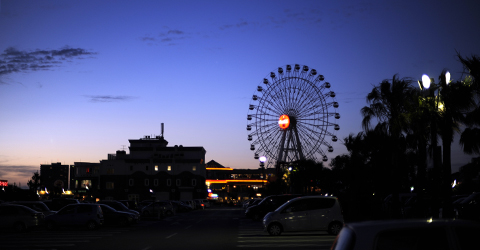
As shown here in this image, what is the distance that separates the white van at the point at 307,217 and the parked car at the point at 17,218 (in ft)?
41.9

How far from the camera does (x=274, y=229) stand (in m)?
21.3

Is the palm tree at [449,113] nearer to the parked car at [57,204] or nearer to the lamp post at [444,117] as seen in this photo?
the lamp post at [444,117]

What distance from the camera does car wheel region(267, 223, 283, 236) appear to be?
21281mm

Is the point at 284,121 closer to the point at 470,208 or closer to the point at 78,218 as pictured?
the point at 78,218

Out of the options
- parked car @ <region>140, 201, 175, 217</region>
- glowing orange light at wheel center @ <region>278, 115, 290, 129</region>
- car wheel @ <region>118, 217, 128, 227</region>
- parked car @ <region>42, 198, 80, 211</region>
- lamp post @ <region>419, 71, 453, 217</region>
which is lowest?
parked car @ <region>140, 201, 175, 217</region>

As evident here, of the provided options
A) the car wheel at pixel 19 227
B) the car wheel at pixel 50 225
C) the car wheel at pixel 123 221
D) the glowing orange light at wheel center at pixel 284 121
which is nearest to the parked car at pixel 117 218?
the car wheel at pixel 123 221

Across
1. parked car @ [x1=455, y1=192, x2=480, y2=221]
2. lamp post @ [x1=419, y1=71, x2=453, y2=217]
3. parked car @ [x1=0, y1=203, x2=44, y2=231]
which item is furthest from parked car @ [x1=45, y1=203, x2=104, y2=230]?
parked car @ [x1=455, y1=192, x2=480, y2=221]

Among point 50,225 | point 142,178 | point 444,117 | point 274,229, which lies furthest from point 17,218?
point 142,178

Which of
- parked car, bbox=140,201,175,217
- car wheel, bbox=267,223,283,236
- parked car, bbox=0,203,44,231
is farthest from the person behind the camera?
parked car, bbox=140,201,175,217

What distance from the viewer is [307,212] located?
21.2 m

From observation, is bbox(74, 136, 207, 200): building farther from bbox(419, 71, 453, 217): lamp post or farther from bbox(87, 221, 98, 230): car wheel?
bbox(419, 71, 453, 217): lamp post

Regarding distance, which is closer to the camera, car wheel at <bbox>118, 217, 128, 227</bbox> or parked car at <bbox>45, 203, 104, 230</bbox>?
parked car at <bbox>45, 203, 104, 230</bbox>

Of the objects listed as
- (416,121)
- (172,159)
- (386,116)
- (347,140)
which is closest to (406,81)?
(386,116)

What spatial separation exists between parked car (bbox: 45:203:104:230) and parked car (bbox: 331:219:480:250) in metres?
24.4
